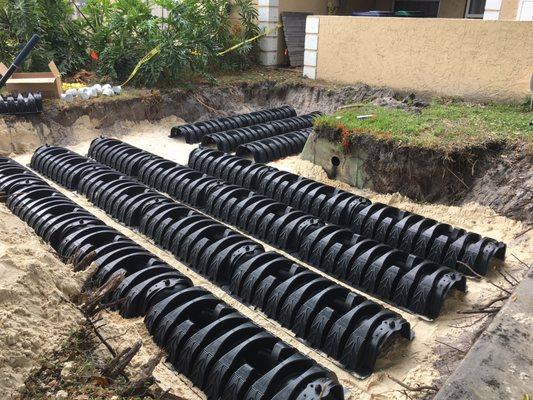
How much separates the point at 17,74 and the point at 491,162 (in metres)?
10.4

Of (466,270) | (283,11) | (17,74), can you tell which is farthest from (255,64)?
(466,270)

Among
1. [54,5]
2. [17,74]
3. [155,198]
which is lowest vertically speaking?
[155,198]

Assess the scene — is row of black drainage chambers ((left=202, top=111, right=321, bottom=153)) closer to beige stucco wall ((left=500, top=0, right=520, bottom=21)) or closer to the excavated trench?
the excavated trench

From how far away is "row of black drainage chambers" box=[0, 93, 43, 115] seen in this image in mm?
9211

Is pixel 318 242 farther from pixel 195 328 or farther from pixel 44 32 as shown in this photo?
pixel 44 32

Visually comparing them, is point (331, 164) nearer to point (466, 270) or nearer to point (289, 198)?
point (289, 198)

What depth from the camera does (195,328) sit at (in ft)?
13.6

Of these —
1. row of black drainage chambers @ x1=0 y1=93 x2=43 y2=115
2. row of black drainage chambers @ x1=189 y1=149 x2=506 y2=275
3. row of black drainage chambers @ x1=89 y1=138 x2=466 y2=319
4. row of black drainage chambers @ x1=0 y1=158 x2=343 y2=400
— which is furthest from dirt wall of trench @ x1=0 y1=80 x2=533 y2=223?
row of black drainage chambers @ x1=0 y1=158 x2=343 y2=400

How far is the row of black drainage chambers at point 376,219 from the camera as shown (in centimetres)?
555

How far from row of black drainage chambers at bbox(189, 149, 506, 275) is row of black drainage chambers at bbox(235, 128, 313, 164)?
97 cm

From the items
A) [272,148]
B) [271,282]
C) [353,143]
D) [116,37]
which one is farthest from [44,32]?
[271,282]

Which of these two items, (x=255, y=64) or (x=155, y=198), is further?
(x=255, y=64)

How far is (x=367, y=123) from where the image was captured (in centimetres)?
816

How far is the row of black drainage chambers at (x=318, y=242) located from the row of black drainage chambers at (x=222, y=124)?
2.30 meters
